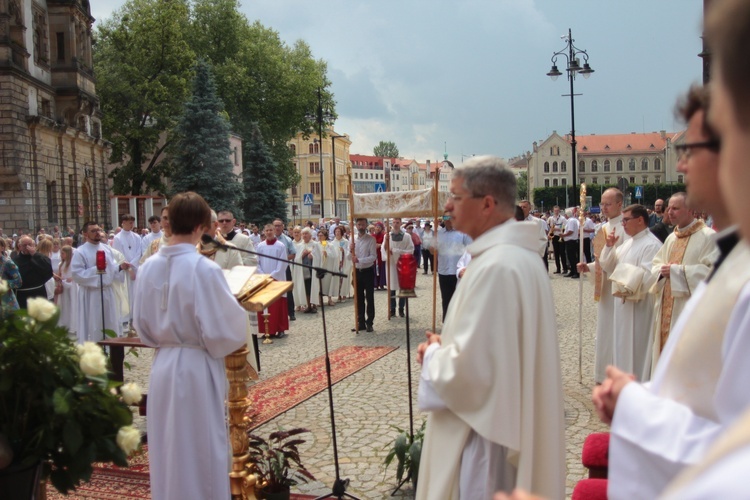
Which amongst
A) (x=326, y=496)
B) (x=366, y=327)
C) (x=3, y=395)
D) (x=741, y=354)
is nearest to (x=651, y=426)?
(x=741, y=354)

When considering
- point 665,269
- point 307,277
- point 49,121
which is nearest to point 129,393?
point 665,269

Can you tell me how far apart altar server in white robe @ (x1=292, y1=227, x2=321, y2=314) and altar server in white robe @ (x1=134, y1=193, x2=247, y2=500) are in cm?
1233

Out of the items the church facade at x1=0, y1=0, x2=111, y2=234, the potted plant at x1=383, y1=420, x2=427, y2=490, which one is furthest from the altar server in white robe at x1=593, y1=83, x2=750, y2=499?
the church facade at x1=0, y1=0, x2=111, y2=234

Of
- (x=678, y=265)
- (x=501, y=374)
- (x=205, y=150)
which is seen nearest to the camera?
(x=501, y=374)

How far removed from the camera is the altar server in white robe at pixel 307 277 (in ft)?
Answer: 56.1

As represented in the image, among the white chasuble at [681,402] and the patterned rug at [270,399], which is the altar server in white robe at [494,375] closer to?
the white chasuble at [681,402]

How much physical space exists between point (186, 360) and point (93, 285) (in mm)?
8241

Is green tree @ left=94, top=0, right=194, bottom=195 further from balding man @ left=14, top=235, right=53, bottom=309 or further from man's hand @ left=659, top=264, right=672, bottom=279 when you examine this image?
man's hand @ left=659, top=264, right=672, bottom=279

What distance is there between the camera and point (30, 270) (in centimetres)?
1116

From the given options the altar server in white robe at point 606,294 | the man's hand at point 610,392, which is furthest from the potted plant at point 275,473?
the altar server in white robe at point 606,294

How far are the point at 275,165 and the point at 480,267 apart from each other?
142 feet

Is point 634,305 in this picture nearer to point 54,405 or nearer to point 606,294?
point 606,294

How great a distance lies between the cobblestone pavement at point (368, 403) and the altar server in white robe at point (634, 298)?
727 millimetres

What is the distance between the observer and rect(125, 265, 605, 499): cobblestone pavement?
19.8 feet
